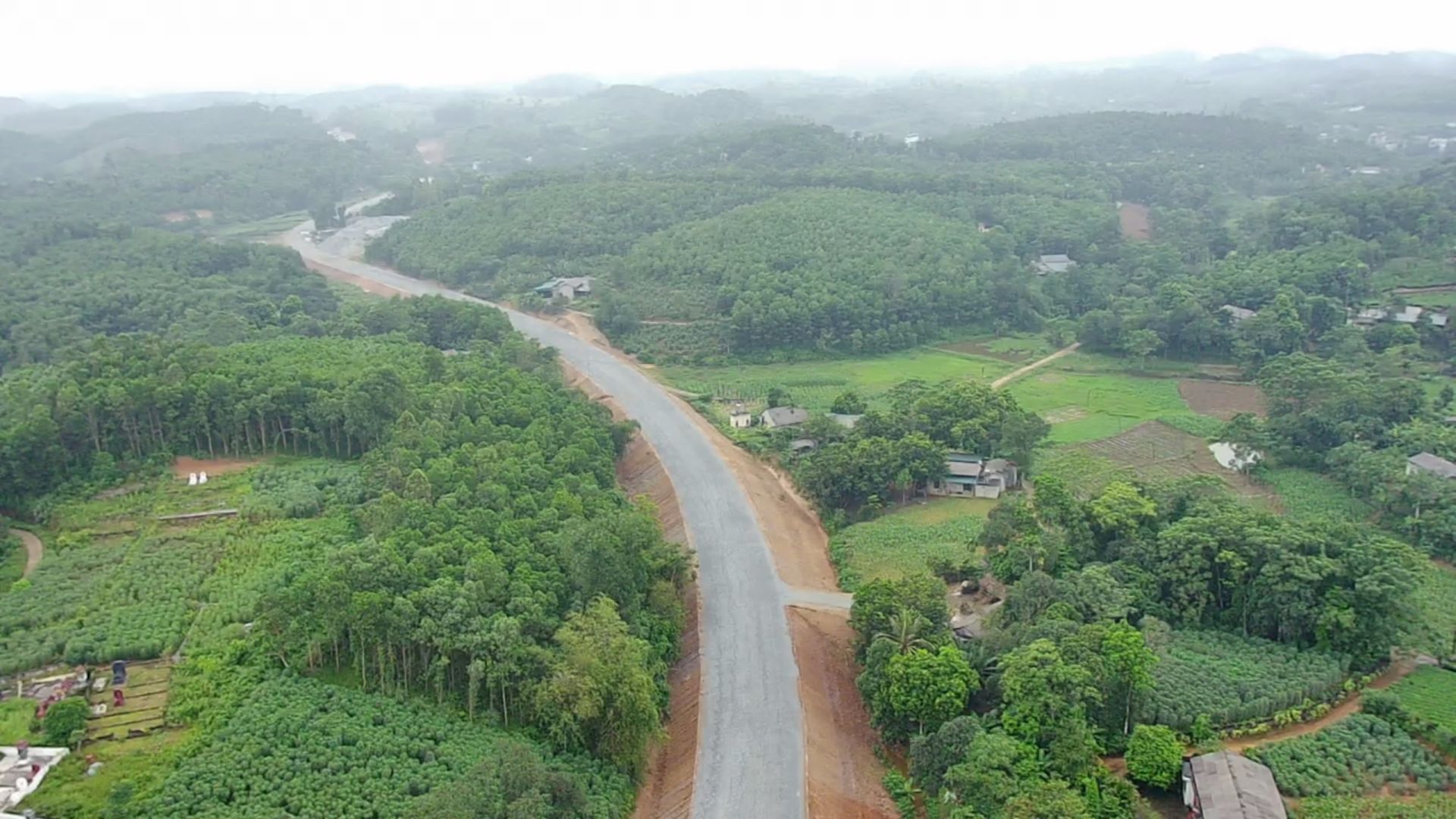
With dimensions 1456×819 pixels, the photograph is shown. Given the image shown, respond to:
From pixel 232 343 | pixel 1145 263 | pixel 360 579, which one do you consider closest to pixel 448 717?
pixel 360 579

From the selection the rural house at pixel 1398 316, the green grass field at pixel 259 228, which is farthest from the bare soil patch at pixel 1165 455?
the green grass field at pixel 259 228

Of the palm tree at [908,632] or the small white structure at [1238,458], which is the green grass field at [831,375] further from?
the palm tree at [908,632]

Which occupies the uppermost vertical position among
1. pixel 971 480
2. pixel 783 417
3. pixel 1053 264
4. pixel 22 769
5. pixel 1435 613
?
pixel 1053 264

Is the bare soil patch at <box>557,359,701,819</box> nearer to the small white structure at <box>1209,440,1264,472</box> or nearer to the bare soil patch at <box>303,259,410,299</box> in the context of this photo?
the small white structure at <box>1209,440,1264,472</box>

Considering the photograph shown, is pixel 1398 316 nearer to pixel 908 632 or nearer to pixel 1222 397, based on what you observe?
pixel 1222 397

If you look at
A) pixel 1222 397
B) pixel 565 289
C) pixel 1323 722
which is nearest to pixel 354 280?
pixel 565 289

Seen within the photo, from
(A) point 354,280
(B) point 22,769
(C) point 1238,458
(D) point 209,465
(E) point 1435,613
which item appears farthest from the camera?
(A) point 354,280

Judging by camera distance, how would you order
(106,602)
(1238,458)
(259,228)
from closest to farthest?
(106,602) → (1238,458) → (259,228)

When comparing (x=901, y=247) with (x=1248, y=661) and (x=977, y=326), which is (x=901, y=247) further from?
(x=1248, y=661)
